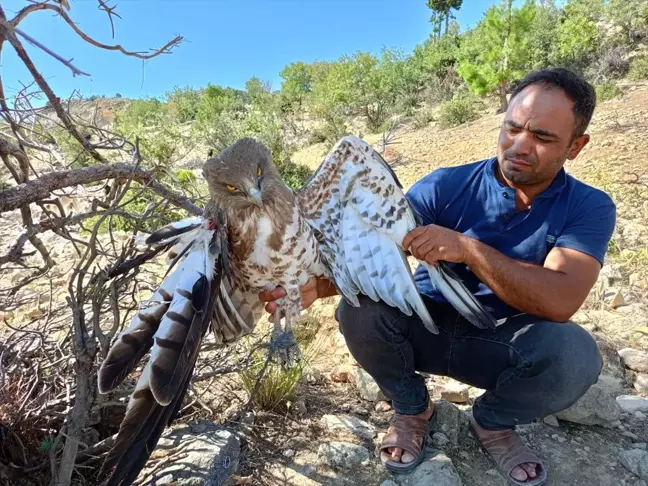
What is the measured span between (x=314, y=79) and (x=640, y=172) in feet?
73.1

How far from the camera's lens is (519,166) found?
247cm

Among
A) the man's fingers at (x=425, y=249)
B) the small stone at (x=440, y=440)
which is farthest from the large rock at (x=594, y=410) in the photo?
the man's fingers at (x=425, y=249)

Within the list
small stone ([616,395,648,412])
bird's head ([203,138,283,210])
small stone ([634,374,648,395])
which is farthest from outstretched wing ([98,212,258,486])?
small stone ([634,374,648,395])

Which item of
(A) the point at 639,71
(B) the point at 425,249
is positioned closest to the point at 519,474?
(B) the point at 425,249

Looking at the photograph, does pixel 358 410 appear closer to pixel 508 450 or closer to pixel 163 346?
pixel 508 450

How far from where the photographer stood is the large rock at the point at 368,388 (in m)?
3.15

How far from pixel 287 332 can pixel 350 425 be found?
705 mm

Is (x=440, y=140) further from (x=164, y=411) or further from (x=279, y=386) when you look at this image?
(x=164, y=411)

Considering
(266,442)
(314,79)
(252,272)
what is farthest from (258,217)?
(314,79)

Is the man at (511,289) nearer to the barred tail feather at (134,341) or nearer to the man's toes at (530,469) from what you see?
the man's toes at (530,469)

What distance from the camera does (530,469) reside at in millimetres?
2430

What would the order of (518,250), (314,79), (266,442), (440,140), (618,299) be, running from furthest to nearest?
(314,79)
(440,140)
(618,299)
(266,442)
(518,250)

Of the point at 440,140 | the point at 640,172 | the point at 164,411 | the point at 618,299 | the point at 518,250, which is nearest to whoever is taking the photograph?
the point at 164,411

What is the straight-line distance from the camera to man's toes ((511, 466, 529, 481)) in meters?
2.40
